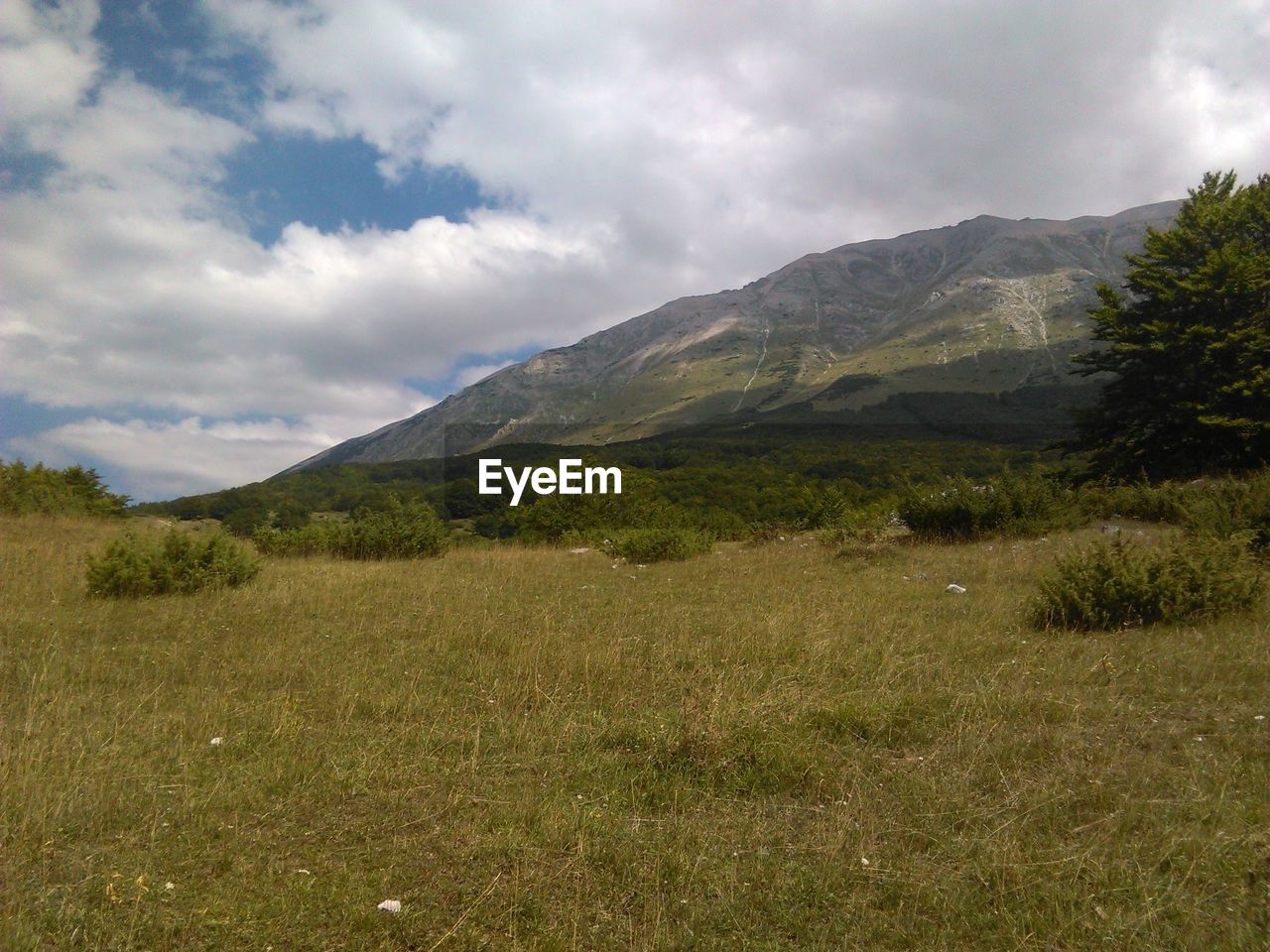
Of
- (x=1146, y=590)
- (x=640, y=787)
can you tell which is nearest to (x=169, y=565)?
(x=640, y=787)

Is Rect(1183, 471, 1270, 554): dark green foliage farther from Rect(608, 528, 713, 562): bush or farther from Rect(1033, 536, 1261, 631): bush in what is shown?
Rect(608, 528, 713, 562): bush

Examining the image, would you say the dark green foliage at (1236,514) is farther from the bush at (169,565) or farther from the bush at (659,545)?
the bush at (169,565)

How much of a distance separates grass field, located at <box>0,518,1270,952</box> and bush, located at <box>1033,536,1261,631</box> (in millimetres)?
286

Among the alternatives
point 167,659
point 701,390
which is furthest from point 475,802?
point 701,390

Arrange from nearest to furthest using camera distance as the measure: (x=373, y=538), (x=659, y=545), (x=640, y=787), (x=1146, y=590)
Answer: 1. (x=640, y=787)
2. (x=1146, y=590)
3. (x=659, y=545)
4. (x=373, y=538)

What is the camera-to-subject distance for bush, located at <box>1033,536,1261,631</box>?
644 cm

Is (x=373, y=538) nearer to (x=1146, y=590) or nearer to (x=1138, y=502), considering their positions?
(x=1146, y=590)

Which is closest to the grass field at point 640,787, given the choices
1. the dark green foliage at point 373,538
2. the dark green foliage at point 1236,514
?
the dark green foliage at point 1236,514

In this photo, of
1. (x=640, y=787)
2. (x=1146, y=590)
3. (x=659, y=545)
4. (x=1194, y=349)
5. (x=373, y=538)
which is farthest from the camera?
(x=1194, y=349)

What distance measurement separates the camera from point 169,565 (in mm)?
9242

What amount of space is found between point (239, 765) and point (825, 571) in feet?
30.3

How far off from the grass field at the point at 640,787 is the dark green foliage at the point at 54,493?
1157 cm

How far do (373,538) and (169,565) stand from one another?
5744 millimetres

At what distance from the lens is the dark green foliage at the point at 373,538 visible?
14.9 meters
